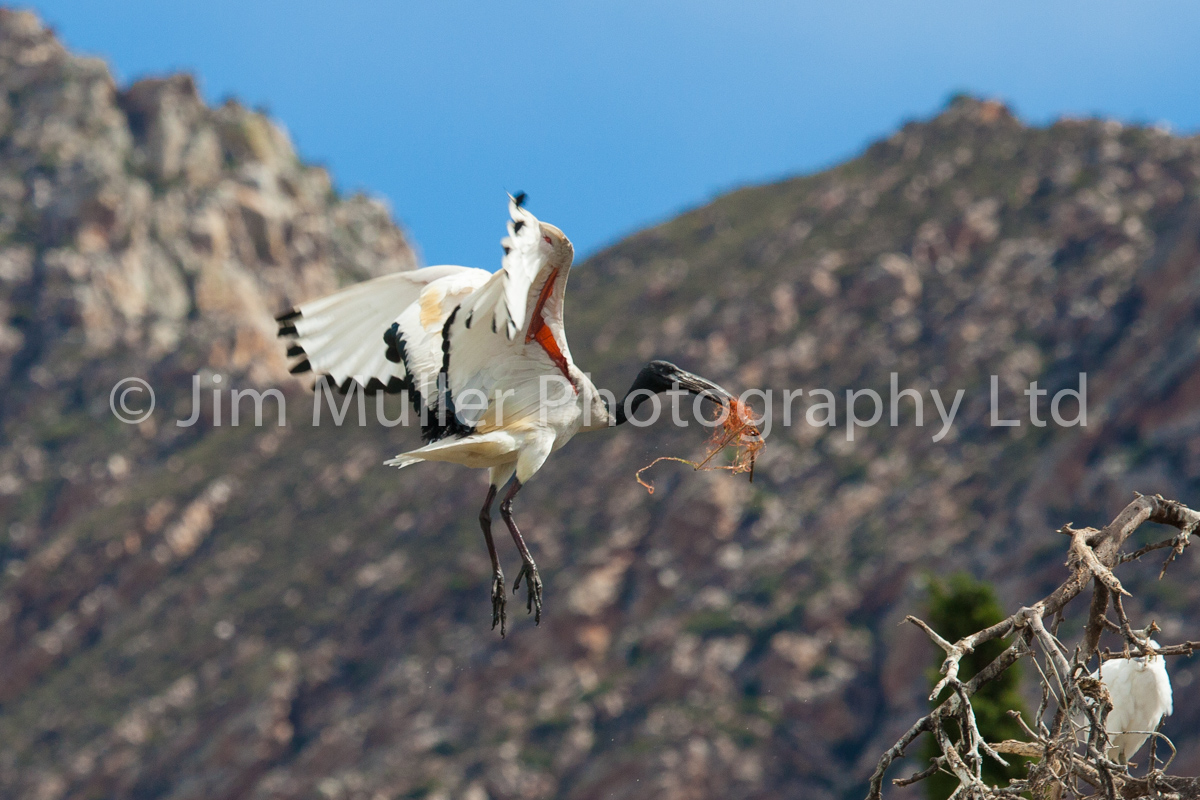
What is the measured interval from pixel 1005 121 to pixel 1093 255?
62.3ft

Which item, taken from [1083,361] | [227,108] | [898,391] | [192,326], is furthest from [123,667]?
[227,108]

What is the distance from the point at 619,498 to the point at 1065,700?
4864 cm

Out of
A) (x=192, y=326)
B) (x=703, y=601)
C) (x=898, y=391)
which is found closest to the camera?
(x=703, y=601)

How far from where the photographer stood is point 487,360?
7.78m

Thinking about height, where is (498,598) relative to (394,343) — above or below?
below

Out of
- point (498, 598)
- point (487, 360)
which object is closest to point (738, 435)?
point (487, 360)

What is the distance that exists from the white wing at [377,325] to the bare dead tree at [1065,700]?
187 inches

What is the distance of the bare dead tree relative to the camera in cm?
423

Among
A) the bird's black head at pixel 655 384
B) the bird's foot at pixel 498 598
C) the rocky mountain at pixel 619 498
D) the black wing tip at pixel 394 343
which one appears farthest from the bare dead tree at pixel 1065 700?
the rocky mountain at pixel 619 498

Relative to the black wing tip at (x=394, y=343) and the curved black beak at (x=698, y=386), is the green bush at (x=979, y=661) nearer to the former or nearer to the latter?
the curved black beak at (x=698, y=386)

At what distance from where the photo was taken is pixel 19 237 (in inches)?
3108

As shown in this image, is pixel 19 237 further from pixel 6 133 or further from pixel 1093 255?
pixel 1093 255

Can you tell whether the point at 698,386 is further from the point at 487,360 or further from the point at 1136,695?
the point at 1136,695

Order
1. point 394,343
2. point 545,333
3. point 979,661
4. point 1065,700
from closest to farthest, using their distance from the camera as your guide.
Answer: point 1065,700
point 545,333
point 394,343
point 979,661
